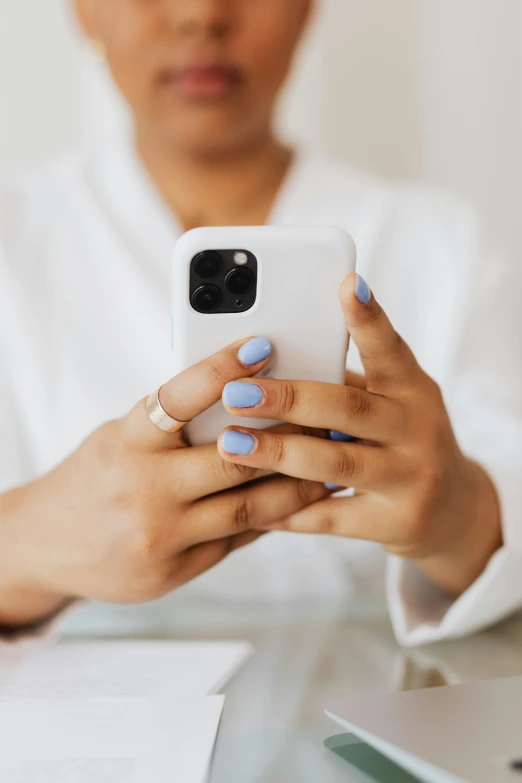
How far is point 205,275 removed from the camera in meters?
0.42

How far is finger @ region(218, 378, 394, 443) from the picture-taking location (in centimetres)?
40

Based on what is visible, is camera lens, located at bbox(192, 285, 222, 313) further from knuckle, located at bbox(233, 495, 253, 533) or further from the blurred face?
the blurred face

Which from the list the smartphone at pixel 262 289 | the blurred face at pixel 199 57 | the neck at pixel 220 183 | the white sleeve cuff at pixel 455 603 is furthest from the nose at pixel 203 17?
the white sleeve cuff at pixel 455 603

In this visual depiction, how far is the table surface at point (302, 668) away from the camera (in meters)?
0.41

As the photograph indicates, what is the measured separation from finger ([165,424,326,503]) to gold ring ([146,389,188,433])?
0.02 m

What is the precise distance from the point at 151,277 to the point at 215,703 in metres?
0.47

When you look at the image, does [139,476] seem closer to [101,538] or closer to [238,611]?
[101,538]

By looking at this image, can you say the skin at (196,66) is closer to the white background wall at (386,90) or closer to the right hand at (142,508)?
the white background wall at (386,90)

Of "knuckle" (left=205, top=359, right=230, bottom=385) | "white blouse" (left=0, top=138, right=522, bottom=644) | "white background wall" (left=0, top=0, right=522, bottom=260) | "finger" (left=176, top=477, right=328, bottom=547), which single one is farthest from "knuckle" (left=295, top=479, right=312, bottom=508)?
"white background wall" (left=0, top=0, right=522, bottom=260)

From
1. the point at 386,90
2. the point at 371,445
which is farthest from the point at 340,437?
the point at 386,90

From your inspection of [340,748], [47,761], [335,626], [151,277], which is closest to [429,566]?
[335,626]

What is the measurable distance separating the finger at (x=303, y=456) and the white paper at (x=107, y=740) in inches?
5.6

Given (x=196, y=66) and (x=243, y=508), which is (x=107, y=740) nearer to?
(x=243, y=508)

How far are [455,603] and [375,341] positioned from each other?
26 cm
